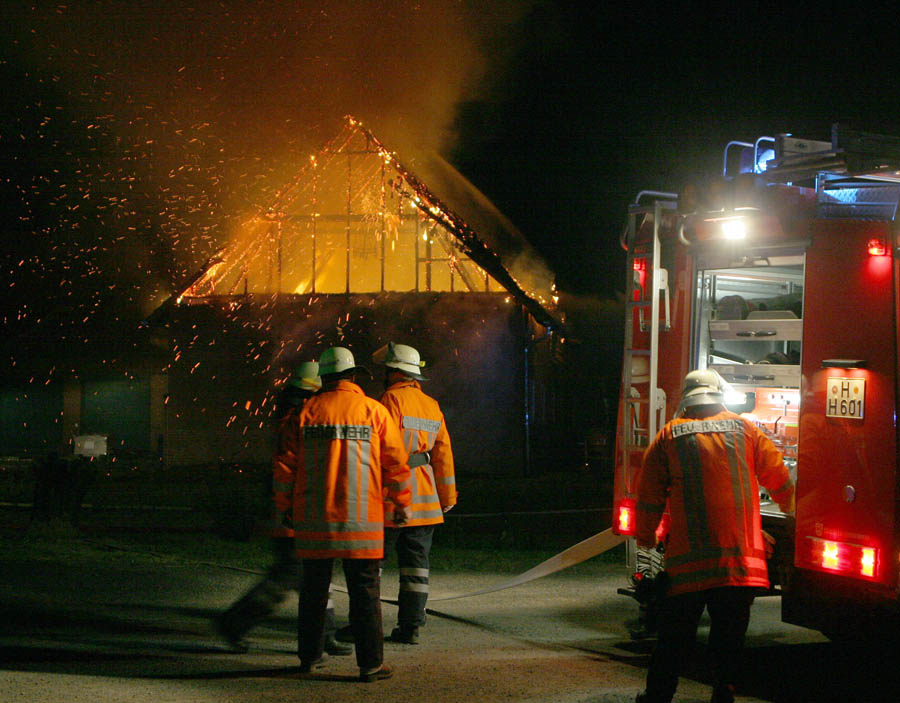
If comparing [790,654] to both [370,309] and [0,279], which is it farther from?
[0,279]

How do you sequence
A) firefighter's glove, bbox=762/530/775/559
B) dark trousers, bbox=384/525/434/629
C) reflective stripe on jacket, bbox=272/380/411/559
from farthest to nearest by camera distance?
dark trousers, bbox=384/525/434/629
reflective stripe on jacket, bbox=272/380/411/559
firefighter's glove, bbox=762/530/775/559

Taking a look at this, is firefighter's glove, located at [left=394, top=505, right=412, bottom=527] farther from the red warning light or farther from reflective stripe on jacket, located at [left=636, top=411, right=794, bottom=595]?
the red warning light

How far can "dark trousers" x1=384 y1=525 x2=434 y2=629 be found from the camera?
18.6 feet

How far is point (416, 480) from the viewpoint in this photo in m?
5.77

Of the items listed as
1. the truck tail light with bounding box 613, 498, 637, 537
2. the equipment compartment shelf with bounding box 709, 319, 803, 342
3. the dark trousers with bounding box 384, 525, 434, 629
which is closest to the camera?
the dark trousers with bounding box 384, 525, 434, 629

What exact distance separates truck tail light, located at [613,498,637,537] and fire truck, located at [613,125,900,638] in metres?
0.01

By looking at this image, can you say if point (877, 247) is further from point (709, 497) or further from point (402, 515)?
point (402, 515)

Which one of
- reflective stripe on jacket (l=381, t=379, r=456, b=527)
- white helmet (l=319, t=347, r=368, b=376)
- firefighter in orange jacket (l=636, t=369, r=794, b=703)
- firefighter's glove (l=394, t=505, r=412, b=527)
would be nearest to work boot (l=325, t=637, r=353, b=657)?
reflective stripe on jacket (l=381, t=379, r=456, b=527)

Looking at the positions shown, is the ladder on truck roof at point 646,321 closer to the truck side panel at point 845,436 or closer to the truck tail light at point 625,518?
the truck tail light at point 625,518

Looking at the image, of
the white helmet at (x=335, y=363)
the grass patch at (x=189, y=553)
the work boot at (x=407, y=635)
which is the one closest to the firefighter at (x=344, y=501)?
the white helmet at (x=335, y=363)

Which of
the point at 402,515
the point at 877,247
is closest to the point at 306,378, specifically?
the point at 402,515

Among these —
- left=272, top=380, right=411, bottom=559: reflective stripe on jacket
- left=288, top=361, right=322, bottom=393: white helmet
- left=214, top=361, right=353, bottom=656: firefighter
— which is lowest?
left=214, top=361, right=353, bottom=656: firefighter

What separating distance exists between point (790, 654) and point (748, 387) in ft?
5.67

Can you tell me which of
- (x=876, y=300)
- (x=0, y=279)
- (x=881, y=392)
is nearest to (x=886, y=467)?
(x=881, y=392)
